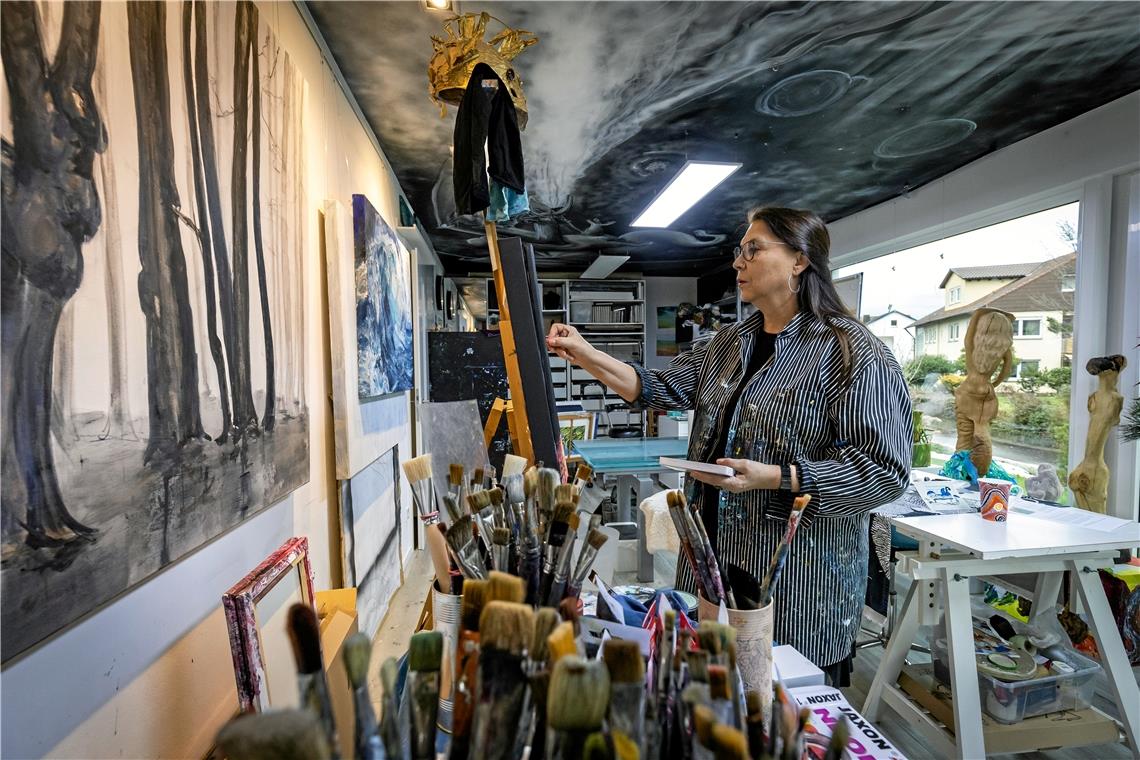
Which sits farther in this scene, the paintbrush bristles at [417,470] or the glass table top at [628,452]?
the glass table top at [628,452]

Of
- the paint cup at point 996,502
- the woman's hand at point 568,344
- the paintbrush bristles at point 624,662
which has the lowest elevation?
the paint cup at point 996,502

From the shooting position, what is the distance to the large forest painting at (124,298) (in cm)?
62

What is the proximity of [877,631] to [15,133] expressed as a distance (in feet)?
12.0

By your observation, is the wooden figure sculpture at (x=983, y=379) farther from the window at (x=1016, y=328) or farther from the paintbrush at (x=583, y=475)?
the paintbrush at (x=583, y=475)

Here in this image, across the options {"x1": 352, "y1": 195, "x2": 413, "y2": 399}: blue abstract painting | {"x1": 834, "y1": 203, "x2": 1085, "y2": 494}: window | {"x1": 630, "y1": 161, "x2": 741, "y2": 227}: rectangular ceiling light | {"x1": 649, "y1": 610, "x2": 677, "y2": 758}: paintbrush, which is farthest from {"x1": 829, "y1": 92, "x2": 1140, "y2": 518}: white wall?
{"x1": 352, "y1": 195, "x2": 413, "y2": 399}: blue abstract painting

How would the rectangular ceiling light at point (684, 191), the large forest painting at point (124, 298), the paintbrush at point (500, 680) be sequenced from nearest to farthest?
1. the paintbrush at point (500, 680)
2. the large forest painting at point (124, 298)
3. the rectangular ceiling light at point (684, 191)

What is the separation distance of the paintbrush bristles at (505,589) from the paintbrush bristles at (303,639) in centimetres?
15

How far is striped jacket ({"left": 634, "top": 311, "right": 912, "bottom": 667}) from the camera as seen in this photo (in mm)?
1160

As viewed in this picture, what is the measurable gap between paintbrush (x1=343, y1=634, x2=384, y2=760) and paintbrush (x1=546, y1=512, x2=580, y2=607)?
27 cm

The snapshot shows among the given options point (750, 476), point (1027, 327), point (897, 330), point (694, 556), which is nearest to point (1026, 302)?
point (1027, 327)

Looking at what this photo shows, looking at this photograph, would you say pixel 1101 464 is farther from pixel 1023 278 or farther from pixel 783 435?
pixel 783 435

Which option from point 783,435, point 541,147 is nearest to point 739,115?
point 541,147

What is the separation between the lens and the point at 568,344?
1352 mm

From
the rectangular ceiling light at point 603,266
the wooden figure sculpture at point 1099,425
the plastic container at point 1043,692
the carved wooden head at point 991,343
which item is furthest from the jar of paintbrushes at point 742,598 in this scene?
the rectangular ceiling light at point 603,266
